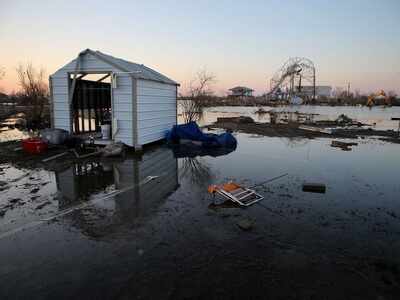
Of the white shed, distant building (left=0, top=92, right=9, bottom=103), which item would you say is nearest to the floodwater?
the white shed

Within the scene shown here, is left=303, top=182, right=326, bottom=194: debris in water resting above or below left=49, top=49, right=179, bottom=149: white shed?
below

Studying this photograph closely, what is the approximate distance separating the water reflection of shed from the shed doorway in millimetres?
3838

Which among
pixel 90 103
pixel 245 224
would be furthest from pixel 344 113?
pixel 245 224

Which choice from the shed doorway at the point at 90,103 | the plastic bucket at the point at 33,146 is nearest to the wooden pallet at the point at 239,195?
the plastic bucket at the point at 33,146

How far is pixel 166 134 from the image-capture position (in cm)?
1230

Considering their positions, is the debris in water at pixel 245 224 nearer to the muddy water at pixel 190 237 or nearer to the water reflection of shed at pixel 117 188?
the muddy water at pixel 190 237

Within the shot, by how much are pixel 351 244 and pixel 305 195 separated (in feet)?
6.40

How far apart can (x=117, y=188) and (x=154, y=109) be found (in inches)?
225

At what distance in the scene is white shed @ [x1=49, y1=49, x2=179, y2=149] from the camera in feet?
30.5

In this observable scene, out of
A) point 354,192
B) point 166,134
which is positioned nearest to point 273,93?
point 166,134

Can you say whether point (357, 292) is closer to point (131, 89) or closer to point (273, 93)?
point (131, 89)

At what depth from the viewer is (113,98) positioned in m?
9.46

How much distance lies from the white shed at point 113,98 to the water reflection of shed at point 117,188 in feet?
5.16

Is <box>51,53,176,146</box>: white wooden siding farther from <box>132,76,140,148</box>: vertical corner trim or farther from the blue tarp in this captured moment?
the blue tarp
